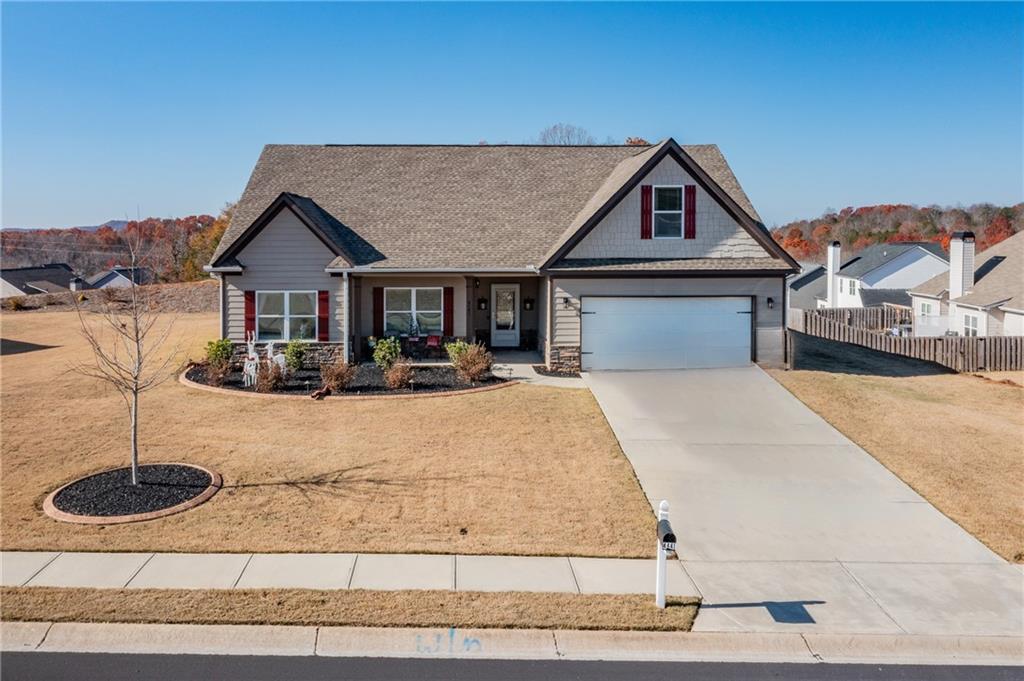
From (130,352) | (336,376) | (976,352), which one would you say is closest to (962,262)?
(976,352)

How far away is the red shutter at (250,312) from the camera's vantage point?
2178cm

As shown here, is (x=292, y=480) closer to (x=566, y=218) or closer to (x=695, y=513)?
(x=695, y=513)

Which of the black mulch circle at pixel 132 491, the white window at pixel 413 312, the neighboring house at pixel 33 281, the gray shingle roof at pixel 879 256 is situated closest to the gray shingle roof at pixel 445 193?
the white window at pixel 413 312

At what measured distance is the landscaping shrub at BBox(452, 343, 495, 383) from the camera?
1900 centimetres

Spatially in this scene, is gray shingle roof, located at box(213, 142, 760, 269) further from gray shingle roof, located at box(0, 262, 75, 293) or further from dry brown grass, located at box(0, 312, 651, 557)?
gray shingle roof, located at box(0, 262, 75, 293)

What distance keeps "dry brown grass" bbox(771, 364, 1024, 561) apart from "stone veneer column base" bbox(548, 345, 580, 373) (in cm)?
554

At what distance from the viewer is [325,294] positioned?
71.8ft

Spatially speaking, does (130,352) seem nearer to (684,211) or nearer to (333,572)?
(333,572)

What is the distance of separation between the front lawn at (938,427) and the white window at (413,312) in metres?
10.2

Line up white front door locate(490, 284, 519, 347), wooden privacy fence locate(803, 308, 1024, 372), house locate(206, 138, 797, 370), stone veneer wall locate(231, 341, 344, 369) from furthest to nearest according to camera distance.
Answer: white front door locate(490, 284, 519, 347) < wooden privacy fence locate(803, 308, 1024, 372) < stone veneer wall locate(231, 341, 344, 369) < house locate(206, 138, 797, 370)

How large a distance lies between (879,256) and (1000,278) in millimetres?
23210

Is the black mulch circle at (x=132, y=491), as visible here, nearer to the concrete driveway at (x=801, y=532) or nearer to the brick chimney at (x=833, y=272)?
the concrete driveway at (x=801, y=532)

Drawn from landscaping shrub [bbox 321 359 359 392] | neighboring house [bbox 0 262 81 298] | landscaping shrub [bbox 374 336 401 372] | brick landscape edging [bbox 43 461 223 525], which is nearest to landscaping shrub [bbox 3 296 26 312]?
neighboring house [bbox 0 262 81 298]

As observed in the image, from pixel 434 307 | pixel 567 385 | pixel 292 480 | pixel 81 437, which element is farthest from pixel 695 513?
pixel 434 307
